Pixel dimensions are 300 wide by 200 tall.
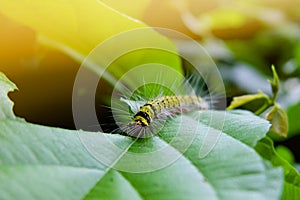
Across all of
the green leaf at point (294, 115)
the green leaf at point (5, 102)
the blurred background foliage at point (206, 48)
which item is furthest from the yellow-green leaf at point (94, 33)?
the green leaf at point (294, 115)

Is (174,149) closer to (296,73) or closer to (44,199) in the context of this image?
(44,199)

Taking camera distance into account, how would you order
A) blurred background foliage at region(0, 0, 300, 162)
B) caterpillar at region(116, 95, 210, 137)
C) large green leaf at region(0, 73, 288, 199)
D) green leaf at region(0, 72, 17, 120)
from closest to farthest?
large green leaf at region(0, 73, 288, 199) → green leaf at region(0, 72, 17, 120) → caterpillar at region(116, 95, 210, 137) → blurred background foliage at region(0, 0, 300, 162)

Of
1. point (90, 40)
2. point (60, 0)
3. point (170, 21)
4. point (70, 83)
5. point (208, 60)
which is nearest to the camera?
point (60, 0)

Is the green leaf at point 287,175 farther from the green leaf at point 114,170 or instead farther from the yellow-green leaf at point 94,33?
the yellow-green leaf at point 94,33

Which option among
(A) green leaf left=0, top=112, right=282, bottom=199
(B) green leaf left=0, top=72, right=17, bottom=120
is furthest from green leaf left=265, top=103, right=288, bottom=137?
(B) green leaf left=0, top=72, right=17, bottom=120

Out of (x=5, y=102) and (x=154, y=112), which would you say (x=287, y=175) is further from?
(x=5, y=102)

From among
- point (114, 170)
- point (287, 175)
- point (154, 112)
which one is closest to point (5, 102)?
point (114, 170)

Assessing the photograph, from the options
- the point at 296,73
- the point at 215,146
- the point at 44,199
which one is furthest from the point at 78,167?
the point at 296,73

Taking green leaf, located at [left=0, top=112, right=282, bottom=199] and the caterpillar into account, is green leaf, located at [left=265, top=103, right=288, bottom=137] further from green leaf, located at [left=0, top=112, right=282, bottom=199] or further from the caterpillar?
green leaf, located at [left=0, top=112, right=282, bottom=199]
